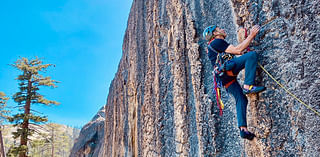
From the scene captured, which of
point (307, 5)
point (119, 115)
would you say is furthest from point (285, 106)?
point (119, 115)


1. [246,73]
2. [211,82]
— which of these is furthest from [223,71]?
[211,82]

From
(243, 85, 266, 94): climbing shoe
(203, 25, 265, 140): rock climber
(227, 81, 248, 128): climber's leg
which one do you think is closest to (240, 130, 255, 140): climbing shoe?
(203, 25, 265, 140): rock climber

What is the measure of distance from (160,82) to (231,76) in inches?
146

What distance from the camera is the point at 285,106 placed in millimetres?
3500

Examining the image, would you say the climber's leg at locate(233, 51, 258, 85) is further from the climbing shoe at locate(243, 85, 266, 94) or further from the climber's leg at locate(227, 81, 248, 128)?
the climber's leg at locate(227, 81, 248, 128)

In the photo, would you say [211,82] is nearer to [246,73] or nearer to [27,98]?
[246,73]

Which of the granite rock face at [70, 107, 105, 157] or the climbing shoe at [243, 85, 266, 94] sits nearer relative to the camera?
the climbing shoe at [243, 85, 266, 94]

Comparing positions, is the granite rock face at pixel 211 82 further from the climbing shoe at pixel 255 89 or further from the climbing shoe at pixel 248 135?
the climbing shoe at pixel 248 135

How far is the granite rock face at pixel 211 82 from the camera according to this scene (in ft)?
10.9

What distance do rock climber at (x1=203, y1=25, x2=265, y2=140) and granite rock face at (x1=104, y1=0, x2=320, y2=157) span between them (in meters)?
0.38

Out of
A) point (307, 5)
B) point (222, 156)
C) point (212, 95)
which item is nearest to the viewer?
point (307, 5)

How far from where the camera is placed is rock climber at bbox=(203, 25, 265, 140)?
3529 millimetres

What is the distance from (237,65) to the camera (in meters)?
3.66

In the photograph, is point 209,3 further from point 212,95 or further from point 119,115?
point 119,115
